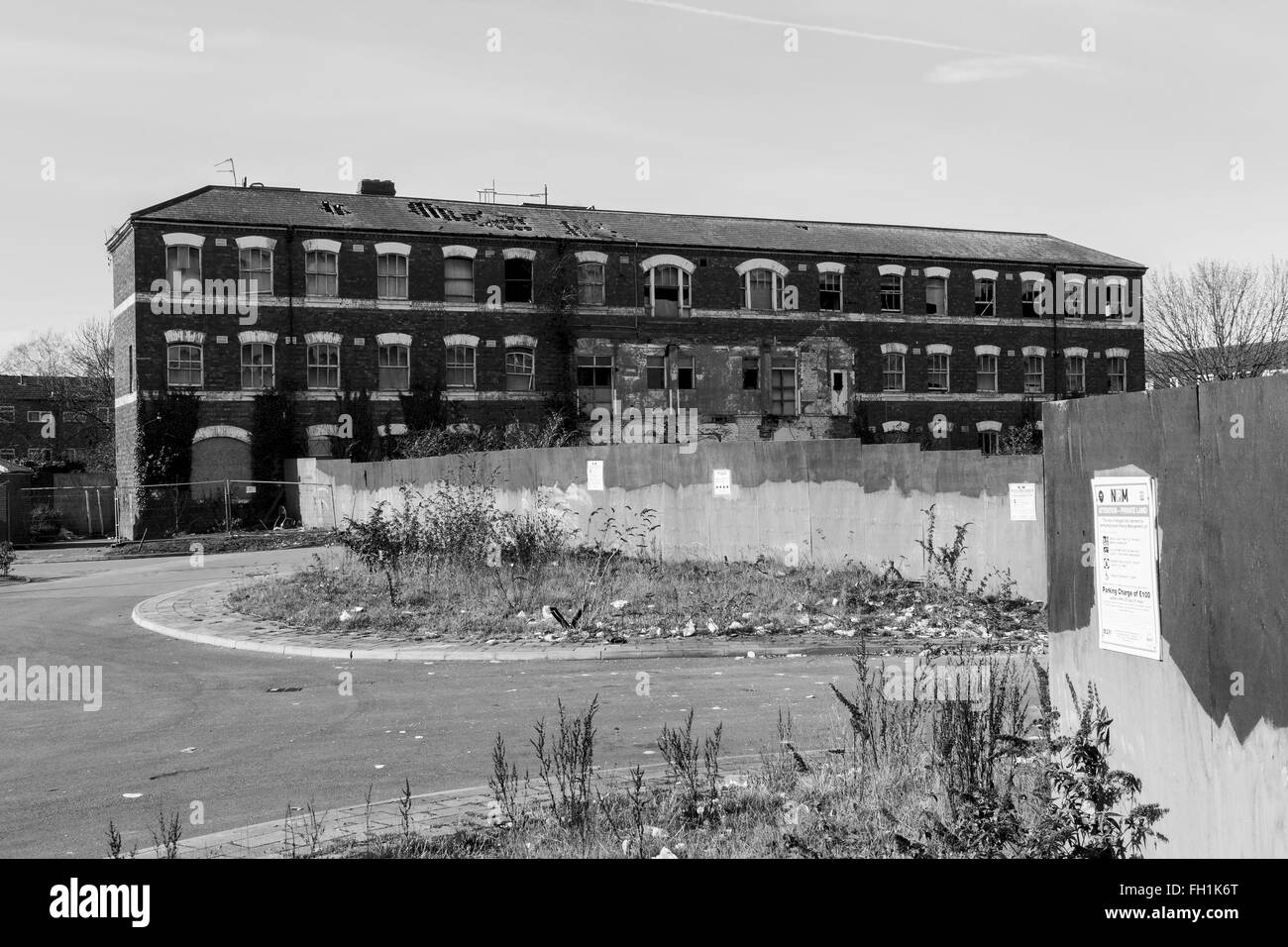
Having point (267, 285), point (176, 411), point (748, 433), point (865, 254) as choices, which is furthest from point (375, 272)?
point (865, 254)

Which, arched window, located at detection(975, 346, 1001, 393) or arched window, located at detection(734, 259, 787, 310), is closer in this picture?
arched window, located at detection(734, 259, 787, 310)

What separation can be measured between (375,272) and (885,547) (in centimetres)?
2851

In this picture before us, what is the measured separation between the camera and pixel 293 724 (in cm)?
1013

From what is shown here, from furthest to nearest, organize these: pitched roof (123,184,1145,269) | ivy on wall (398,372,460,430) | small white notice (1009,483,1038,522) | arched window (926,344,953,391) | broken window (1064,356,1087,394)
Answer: broken window (1064,356,1087,394) < arched window (926,344,953,391) < ivy on wall (398,372,460,430) < pitched roof (123,184,1145,269) < small white notice (1009,483,1038,522)

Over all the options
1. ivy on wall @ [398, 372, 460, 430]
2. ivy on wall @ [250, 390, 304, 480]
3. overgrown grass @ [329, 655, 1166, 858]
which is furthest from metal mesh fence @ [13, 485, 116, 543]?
overgrown grass @ [329, 655, 1166, 858]

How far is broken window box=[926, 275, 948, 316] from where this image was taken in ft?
160

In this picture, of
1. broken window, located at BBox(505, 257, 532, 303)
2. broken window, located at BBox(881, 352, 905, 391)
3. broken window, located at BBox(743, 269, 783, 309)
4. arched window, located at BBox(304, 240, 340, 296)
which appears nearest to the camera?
arched window, located at BBox(304, 240, 340, 296)

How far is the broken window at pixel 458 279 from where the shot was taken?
140 feet

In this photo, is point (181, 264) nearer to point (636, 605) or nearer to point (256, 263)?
point (256, 263)

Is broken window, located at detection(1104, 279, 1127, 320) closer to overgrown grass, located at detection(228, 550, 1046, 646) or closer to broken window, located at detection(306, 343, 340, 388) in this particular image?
broken window, located at detection(306, 343, 340, 388)

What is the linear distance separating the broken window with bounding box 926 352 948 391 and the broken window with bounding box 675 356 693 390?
34.7 feet

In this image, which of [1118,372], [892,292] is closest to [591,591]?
[892,292]

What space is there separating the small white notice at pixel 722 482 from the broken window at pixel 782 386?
25.7 m
